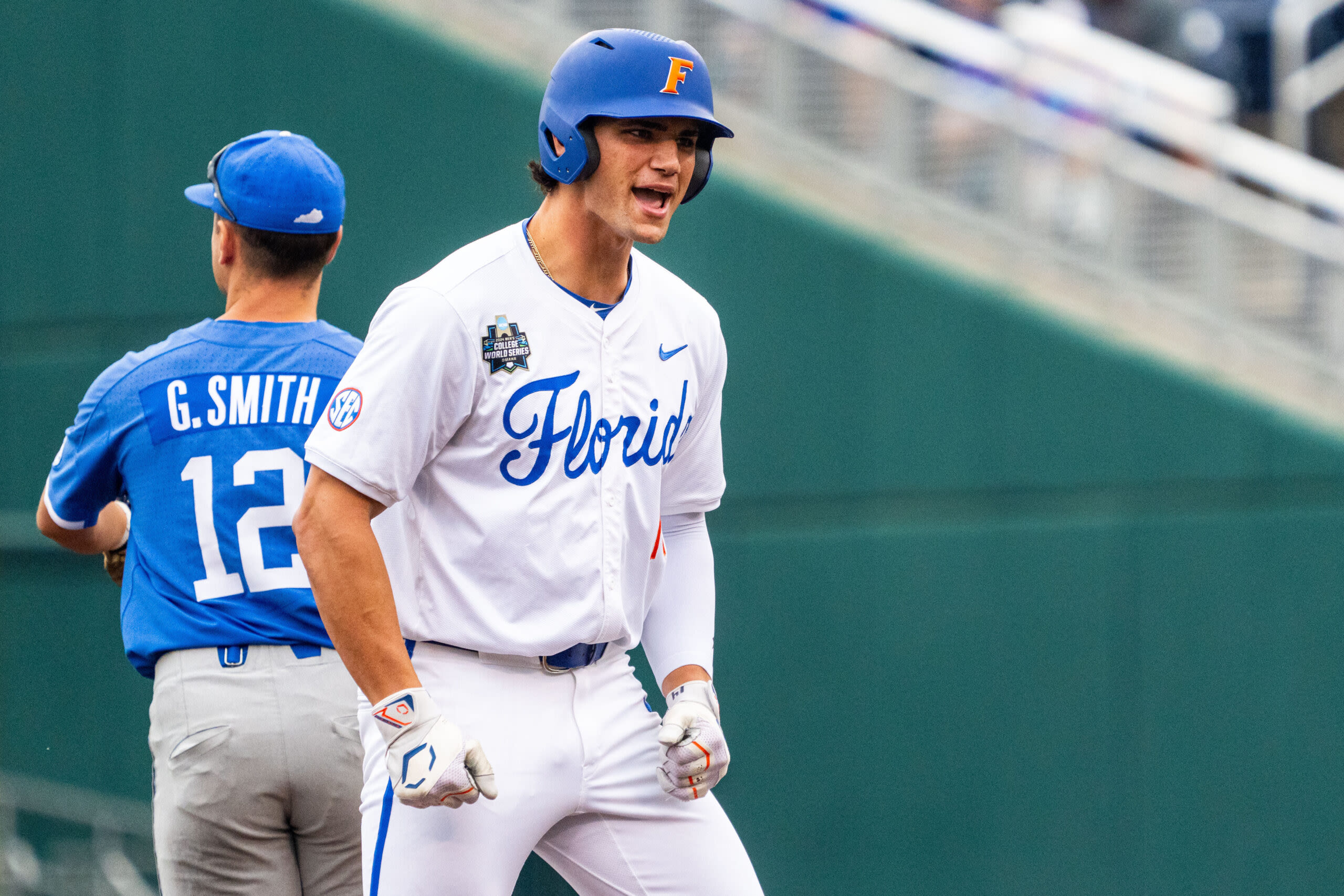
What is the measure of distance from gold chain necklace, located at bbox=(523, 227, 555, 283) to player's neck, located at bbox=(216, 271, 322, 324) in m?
0.81

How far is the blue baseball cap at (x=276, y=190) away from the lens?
3.49 m

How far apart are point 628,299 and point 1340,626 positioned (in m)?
3.08

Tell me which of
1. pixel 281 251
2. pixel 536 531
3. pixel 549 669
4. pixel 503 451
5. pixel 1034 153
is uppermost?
pixel 1034 153

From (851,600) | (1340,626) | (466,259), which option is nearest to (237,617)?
(466,259)

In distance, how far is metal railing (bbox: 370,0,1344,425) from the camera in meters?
5.14

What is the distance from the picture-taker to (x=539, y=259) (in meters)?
2.93

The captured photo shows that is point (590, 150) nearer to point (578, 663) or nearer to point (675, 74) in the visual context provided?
point (675, 74)

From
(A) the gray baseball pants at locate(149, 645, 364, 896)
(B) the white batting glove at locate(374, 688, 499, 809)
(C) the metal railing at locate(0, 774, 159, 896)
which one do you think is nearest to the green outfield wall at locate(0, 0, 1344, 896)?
(C) the metal railing at locate(0, 774, 159, 896)

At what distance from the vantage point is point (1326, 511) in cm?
493

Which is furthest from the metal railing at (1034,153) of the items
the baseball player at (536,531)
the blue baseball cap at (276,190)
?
the baseball player at (536,531)

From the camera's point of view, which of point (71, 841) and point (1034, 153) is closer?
point (1034, 153)

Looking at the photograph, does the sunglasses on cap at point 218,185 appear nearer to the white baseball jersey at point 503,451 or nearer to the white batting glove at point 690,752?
the white baseball jersey at point 503,451

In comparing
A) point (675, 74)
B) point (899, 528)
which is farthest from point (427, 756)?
point (899, 528)

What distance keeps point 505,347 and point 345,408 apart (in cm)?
32
